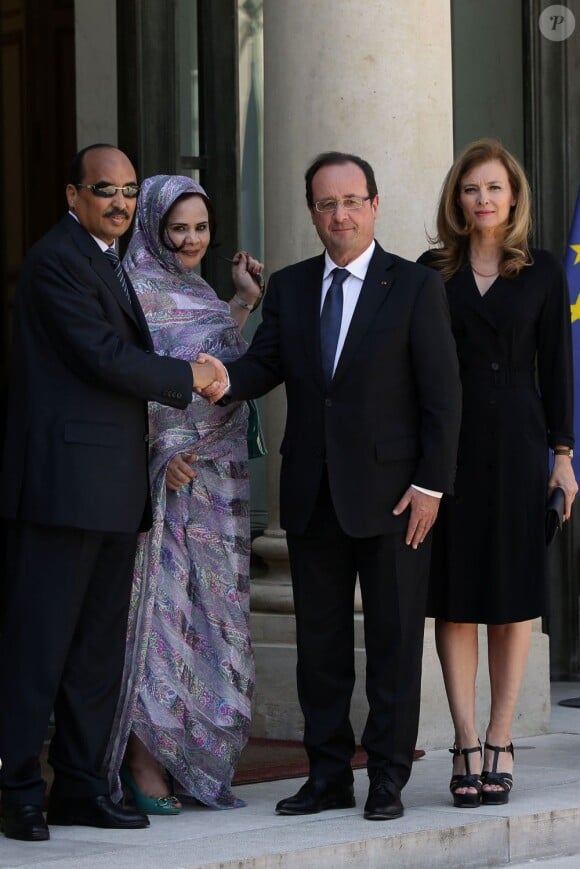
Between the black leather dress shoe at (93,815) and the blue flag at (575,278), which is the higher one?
the blue flag at (575,278)

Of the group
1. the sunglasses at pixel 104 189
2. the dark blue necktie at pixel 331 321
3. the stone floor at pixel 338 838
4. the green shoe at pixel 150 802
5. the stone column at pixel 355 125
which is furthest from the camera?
the stone column at pixel 355 125

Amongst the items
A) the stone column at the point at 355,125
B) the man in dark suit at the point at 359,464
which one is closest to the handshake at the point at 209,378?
the man in dark suit at the point at 359,464

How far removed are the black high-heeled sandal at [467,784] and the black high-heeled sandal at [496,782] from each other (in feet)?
0.10

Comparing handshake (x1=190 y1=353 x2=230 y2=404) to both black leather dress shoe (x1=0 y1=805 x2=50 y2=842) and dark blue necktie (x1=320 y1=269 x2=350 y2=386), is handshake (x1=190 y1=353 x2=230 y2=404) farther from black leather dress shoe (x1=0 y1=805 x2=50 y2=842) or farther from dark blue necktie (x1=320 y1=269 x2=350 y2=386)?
black leather dress shoe (x1=0 y1=805 x2=50 y2=842)

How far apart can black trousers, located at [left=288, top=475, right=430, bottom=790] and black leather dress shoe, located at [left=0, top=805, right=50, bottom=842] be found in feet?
2.70

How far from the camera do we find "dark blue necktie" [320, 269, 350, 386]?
521cm

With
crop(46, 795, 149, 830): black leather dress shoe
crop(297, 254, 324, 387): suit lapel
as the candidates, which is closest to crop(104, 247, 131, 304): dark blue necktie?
crop(297, 254, 324, 387): suit lapel

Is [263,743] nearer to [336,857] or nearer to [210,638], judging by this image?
[210,638]

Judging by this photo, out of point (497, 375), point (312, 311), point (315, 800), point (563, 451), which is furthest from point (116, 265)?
point (315, 800)

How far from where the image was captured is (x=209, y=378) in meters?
5.15

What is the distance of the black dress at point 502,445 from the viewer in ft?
17.9

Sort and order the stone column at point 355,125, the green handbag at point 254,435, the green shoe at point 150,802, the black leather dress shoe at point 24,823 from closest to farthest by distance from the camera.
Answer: the black leather dress shoe at point 24,823 < the green shoe at point 150,802 < the green handbag at point 254,435 < the stone column at point 355,125

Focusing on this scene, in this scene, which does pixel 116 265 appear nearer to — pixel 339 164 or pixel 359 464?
pixel 339 164

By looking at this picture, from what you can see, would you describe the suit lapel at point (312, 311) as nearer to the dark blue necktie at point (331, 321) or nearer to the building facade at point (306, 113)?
the dark blue necktie at point (331, 321)
